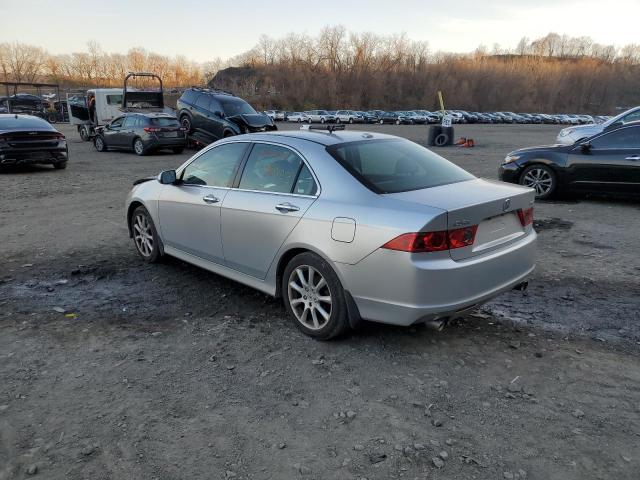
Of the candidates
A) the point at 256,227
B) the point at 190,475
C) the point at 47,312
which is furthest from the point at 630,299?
the point at 47,312

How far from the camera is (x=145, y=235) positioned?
586cm

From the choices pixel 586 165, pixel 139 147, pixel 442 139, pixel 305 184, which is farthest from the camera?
pixel 442 139

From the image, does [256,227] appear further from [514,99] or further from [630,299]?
[514,99]

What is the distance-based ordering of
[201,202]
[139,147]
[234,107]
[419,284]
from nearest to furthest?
[419,284]
[201,202]
[234,107]
[139,147]

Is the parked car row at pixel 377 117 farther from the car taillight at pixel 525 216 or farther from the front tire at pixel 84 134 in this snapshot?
the car taillight at pixel 525 216

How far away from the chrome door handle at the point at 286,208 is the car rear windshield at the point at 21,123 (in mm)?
11854

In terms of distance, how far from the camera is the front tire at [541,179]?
9.28 m

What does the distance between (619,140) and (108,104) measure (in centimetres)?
2102

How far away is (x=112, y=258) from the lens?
6160 mm

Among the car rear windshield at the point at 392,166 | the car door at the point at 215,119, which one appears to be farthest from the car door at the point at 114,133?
the car rear windshield at the point at 392,166

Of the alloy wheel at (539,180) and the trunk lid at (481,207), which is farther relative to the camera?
the alloy wheel at (539,180)

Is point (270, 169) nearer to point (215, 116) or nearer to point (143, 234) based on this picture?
point (143, 234)

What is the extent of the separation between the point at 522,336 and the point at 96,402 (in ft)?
10.3

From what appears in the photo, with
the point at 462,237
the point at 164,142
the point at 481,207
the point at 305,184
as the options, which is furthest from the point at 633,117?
the point at 164,142
